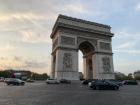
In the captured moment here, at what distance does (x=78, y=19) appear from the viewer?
54.3 meters

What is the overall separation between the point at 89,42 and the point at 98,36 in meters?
3.07

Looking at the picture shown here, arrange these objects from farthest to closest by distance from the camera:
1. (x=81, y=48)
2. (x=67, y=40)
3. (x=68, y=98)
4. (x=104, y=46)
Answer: (x=81, y=48) → (x=104, y=46) → (x=67, y=40) → (x=68, y=98)

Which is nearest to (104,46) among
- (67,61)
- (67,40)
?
(67,40)

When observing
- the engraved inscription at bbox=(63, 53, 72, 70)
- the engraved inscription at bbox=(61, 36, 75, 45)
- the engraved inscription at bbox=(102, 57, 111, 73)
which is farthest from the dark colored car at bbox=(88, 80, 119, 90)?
the engraved inscription at bbox=(102, 57, 111, 73)

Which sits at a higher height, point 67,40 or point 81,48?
point 67,40

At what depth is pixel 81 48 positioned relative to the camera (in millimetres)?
59281

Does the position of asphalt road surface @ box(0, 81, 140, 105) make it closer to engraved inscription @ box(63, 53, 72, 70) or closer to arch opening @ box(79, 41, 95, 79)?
engraved inscription @ box(63, 53, 72, 70)

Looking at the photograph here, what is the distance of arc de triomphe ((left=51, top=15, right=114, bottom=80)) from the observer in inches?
1929

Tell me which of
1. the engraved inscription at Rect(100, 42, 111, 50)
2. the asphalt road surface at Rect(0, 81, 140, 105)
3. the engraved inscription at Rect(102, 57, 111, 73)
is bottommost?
the asphalt road surface at Rect(0, 81, 140, 105)

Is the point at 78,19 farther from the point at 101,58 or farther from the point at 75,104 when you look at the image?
the point at 75,104

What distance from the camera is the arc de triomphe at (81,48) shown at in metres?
49.0

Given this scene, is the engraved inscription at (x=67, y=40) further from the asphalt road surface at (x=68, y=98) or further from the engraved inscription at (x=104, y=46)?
the asphalt road surface at (x=68, y=98)

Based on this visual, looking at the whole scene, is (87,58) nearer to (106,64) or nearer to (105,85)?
(106,64)

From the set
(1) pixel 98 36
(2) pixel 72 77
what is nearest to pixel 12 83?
(2) pixel 72 77
